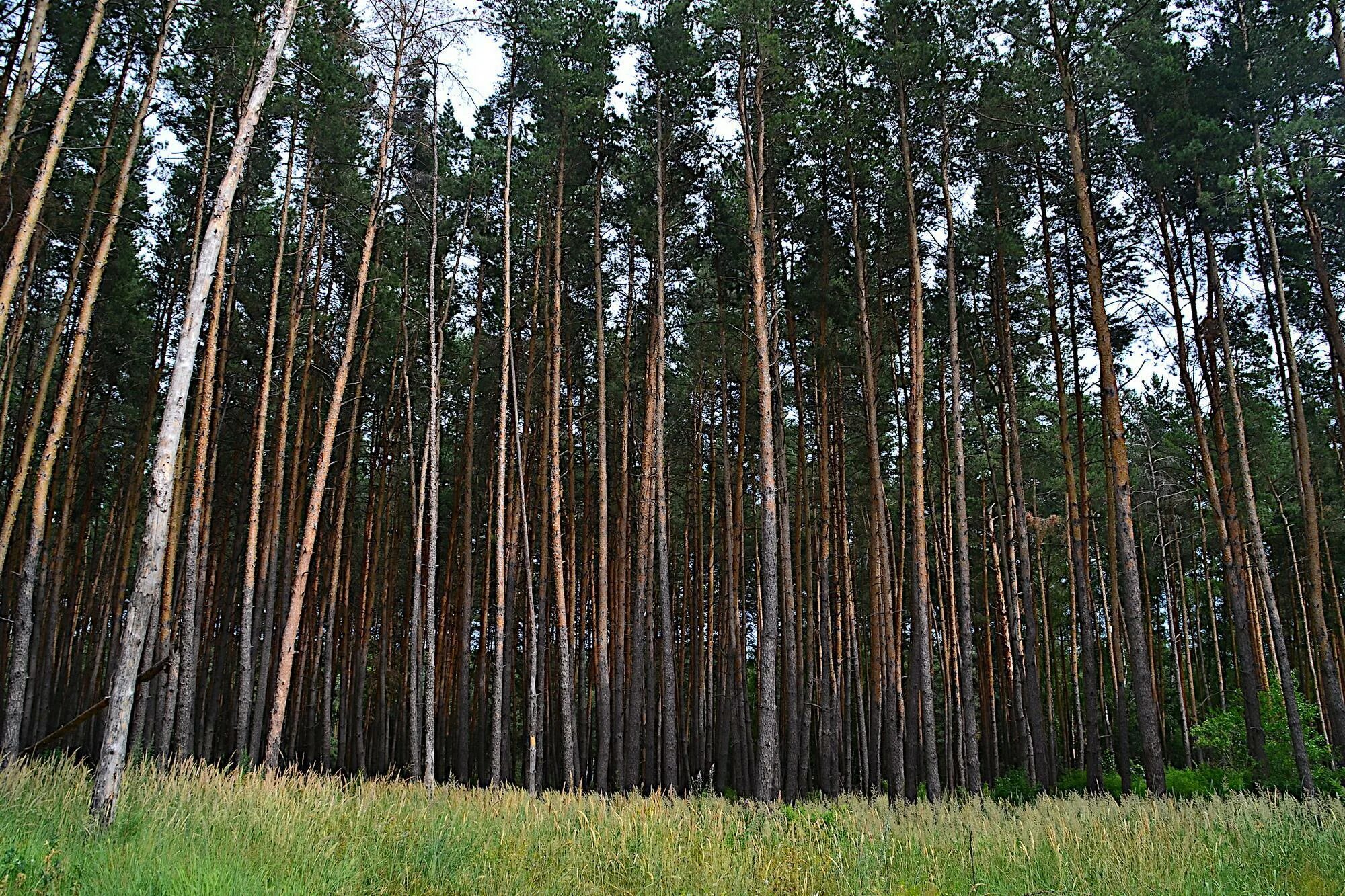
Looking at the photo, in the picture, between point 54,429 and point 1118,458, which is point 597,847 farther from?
point 1118,458

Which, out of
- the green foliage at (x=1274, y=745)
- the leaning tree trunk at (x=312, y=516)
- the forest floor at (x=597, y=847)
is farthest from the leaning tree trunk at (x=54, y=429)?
the green foliage at (x=1274, y=745)

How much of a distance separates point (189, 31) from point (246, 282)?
5.38 m

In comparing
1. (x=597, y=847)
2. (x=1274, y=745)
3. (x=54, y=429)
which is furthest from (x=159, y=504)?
(x=1274, y=745)

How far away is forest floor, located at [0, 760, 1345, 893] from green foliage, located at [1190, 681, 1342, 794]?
19.8 feet

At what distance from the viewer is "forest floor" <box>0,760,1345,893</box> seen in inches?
192

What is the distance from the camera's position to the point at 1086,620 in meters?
15.2

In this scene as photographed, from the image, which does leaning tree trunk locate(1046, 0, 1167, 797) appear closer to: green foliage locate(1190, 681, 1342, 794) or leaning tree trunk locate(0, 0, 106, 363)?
green foliage locate(1190, 681, 1342, 794)

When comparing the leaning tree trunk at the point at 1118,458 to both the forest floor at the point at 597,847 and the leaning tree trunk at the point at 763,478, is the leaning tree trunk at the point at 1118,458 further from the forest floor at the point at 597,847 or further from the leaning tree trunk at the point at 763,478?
the leaning tree trunk at the point at 763,478

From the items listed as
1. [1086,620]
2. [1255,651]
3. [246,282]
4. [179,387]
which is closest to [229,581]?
[246,282]

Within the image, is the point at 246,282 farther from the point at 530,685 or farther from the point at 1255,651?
the point at 1255,651

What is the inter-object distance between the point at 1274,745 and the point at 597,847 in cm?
1344

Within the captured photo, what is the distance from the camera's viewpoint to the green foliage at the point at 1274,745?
13.3 metres

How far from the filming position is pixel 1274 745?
14.0 meters

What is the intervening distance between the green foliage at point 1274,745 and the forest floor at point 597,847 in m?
6.04
